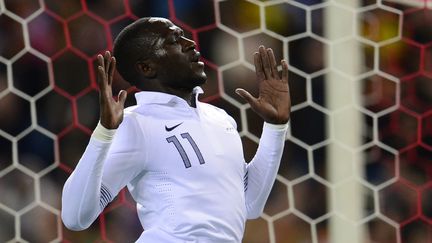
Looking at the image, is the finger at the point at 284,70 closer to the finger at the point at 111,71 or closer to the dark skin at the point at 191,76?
the dark skin at the point at 191,76

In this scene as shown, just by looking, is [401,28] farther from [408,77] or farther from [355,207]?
[355,207]

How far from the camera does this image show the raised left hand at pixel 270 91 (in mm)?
1312

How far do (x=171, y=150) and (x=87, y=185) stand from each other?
0.14 m

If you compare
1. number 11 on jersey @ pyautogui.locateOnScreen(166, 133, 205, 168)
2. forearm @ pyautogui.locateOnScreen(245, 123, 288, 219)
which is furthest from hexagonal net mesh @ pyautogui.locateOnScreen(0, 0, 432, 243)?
number 11 on jersey @ pyautogui.locateOnScreen(166, 133, 205, 168)

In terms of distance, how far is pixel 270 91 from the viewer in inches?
51.9

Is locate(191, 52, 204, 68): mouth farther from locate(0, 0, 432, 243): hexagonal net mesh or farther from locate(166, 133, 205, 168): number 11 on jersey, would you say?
locate(0, 0, 432, 243): hexagonal net mesh

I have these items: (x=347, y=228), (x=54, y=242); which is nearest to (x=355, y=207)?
(x=347, y=228)

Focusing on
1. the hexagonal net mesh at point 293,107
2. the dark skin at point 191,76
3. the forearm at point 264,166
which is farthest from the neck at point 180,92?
the hexagonal net mesh at point 293,107

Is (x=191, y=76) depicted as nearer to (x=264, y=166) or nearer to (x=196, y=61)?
(x=196, y=61)

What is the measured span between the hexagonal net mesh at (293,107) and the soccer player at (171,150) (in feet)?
2.57

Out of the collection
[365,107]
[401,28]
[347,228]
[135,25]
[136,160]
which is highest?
[135,25]

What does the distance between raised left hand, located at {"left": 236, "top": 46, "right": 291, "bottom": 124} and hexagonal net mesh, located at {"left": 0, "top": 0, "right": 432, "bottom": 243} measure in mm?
792

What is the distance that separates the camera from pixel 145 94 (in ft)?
4.33

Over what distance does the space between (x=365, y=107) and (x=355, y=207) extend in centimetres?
24
